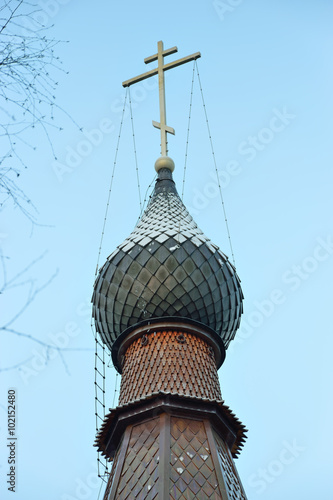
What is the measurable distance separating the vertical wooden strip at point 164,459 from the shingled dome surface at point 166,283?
2028 millimetres

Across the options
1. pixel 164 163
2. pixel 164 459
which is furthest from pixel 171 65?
pixel 164 459

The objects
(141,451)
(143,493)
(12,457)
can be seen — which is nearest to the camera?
(12,457)

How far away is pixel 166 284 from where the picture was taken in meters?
12.9

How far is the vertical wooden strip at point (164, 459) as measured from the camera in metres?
10.2

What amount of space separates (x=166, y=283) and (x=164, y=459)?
3220mm

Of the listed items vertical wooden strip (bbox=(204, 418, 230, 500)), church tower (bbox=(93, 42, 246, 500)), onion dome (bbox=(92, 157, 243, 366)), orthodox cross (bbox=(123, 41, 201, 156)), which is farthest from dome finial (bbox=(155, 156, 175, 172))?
vertical wooden strip (bbox=(204, 418, 230, 500))

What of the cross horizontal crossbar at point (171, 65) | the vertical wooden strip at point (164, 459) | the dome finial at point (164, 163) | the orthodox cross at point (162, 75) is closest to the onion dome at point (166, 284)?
the dome finial at point (164, 163)

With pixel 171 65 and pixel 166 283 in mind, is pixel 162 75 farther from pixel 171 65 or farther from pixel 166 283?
pixel 166 283

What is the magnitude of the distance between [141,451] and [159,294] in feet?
9.09

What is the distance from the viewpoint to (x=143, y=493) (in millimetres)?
10383

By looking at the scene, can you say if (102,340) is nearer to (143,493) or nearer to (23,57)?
(143,493)

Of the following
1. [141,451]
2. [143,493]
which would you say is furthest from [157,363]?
[143,493]

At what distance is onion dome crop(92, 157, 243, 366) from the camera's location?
42.1 feet

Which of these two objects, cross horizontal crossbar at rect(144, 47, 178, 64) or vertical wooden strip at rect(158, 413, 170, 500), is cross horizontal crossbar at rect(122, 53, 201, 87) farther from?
vertical wooden strip at rect(158, 413, 170, 500)
